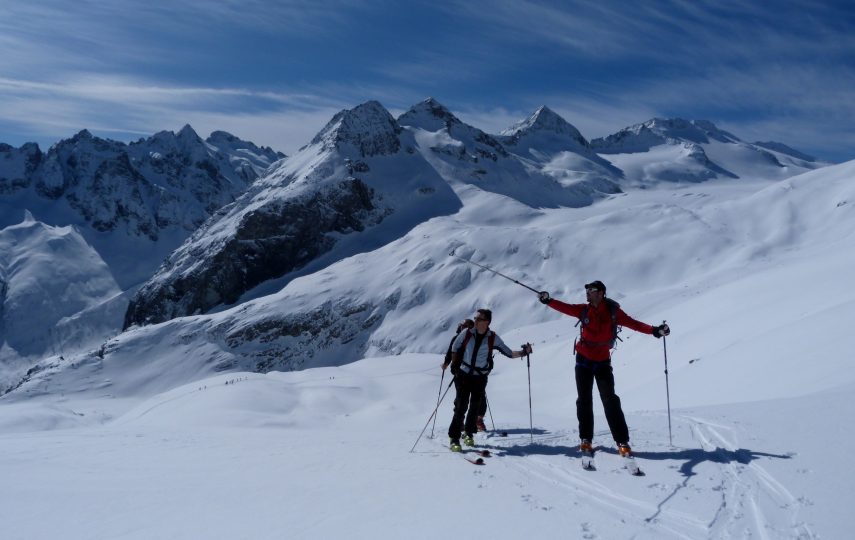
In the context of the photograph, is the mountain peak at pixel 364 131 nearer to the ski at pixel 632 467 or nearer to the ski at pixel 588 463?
the ski at pixel 588 463

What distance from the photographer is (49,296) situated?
536 ft

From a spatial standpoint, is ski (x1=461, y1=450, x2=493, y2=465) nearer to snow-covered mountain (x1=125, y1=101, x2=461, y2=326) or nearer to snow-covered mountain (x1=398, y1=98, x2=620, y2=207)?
snow-covered mountain (x1=125, y1=101, x2=461, y2=326)

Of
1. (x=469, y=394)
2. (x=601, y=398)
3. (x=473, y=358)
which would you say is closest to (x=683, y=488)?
(x=601, y=398)

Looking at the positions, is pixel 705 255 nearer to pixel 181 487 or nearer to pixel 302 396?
pixel 302 396

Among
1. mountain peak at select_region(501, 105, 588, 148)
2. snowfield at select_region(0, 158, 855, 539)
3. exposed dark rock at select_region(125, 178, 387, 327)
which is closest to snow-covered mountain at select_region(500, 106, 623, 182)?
mountain peak at select_region(501, 105, 588, 148)

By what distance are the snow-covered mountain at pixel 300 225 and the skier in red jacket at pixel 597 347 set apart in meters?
97.3

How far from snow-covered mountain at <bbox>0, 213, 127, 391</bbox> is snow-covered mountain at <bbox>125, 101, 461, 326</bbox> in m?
44.5

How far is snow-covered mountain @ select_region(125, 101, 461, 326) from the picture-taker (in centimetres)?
10794

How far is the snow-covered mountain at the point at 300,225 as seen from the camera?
107938 mm

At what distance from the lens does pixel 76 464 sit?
290 inches

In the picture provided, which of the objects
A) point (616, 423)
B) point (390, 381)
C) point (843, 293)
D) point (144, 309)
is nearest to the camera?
point (616, 423)

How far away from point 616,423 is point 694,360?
12.1 metres

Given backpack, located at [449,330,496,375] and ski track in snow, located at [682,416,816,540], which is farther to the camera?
backpack, located at [449,330,496,375]

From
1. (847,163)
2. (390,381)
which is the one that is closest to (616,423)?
(390,381)
